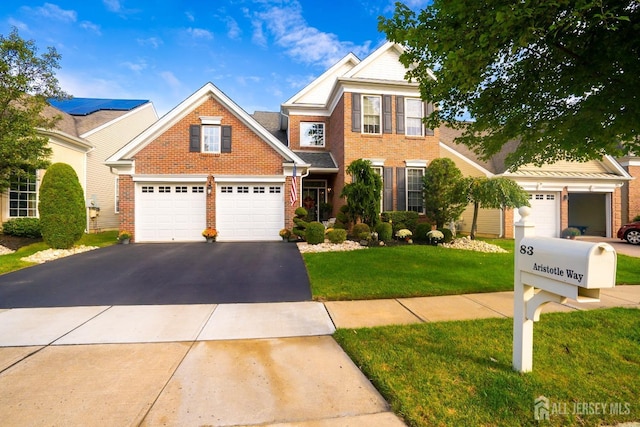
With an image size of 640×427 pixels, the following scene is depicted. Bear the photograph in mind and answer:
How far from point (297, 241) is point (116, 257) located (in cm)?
628

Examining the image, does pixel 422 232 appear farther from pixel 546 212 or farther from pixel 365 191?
pixel 546 212

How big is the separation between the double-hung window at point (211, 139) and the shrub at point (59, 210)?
4890mm

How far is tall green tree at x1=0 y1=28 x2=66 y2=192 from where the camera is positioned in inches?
402

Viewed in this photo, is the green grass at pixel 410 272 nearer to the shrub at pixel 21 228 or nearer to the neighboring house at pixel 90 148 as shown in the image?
the shrub at pixel 21 228

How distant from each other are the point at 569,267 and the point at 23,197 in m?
19.2

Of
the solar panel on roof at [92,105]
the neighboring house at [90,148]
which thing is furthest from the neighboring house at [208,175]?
the solar panel on roof at [92,105]

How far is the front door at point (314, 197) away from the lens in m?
16.5

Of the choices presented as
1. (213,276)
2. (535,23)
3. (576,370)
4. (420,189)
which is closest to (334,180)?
(420,189)

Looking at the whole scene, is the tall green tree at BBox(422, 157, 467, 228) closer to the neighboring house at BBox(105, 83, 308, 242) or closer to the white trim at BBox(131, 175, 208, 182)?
the neighboring house at BBox(105, 83, 308, 242)

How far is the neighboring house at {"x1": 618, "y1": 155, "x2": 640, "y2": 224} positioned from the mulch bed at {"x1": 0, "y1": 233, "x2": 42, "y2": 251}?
29.9 metres

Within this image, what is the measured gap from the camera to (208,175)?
12141 mm

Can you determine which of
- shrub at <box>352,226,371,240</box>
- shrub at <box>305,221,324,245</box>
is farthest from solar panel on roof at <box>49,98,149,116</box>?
shrub at <box>352,226,371,240</box>

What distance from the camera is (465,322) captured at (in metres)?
4.09

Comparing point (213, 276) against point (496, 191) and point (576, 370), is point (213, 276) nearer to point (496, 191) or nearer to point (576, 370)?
point (576, 370)
